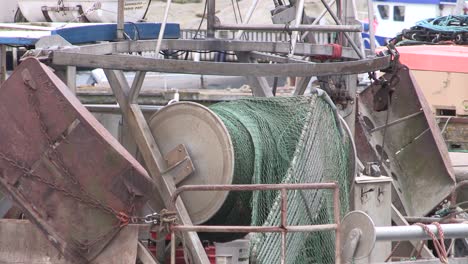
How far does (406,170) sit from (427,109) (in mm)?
658

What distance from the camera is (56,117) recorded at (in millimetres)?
9758

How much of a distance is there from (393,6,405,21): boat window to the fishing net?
38769 mm

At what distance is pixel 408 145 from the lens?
13.6 metres

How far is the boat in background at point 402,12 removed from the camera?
156ft

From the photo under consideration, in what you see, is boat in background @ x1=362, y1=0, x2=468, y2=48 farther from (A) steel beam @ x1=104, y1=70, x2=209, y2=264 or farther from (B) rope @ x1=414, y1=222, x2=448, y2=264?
(A) steel beam @ x1=104, y1=70, x2=209, y2=264

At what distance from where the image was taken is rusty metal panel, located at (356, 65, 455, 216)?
1320cm

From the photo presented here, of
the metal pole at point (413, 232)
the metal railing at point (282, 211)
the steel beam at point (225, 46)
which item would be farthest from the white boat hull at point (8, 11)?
the metal pole at point (413, 232)

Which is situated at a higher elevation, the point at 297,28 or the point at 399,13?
the point at 297,28

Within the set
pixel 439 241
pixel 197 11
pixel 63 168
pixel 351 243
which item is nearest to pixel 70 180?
pixel 63 168

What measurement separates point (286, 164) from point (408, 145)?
137 inches

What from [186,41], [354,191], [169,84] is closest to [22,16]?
[186,41]

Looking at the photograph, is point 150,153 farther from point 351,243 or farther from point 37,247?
point 351,243

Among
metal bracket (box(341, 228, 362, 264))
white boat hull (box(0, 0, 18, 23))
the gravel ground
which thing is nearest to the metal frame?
metal bracket (box(341, 228, 362, 264))

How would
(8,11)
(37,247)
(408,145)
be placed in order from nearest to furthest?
(37,247) < (408,145) < (8,11)
